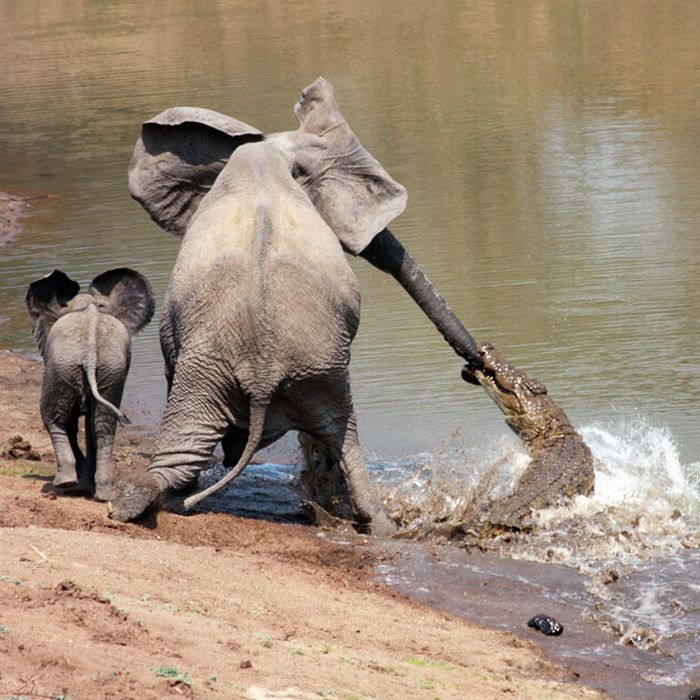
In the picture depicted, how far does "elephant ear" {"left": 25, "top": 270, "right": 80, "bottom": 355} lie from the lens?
28.5 ft

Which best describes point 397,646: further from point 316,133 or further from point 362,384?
point 362,384

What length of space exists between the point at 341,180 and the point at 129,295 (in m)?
1.54

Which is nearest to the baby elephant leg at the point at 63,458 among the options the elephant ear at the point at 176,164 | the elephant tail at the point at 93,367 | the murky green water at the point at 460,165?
the elephant tail at the point at 93,367

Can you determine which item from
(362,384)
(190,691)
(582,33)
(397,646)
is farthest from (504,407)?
(582,33)

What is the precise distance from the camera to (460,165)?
2059cm

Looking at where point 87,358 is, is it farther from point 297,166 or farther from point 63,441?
point 297,166

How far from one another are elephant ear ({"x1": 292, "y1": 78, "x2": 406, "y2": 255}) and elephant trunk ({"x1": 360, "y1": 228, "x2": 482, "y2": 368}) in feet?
1.00

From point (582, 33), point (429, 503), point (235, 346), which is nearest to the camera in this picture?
point (235, 346)

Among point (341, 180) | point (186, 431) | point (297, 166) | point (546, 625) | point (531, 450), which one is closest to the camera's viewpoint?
point (546, 625)

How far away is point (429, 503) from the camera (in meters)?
9.45

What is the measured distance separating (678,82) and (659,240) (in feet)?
35.3

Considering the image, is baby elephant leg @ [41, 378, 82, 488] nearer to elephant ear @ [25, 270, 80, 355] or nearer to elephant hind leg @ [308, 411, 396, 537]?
elephant ear @ [25, 270, 80, 355]

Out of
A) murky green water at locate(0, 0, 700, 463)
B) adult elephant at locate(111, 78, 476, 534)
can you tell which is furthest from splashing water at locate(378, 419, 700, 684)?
adult elephant at locate(111, 78, 476, 534)

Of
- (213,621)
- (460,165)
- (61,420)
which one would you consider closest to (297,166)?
(61,420)
